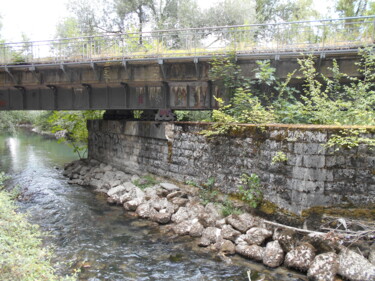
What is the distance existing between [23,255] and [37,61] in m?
10.8

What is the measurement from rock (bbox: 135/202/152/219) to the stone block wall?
6.00 ft

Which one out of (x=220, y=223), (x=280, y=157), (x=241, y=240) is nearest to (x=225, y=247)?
(x=241, y=240)

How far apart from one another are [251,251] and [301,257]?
3.83 ft

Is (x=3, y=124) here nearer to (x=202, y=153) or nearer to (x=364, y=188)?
(x=202, y=153)

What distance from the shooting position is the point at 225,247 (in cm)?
758

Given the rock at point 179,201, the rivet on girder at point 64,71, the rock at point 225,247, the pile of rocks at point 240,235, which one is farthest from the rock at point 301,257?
the rivet on girder at point 64,71

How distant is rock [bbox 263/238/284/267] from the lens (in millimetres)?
6793

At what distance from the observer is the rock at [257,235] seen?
297 inches

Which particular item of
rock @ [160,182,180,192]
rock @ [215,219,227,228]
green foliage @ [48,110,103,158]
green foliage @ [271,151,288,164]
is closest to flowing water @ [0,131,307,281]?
rock @ [215,219,227,228]

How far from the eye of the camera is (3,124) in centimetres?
2298

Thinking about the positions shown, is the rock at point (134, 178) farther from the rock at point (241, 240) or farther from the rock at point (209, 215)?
the rock at point (241, 240)

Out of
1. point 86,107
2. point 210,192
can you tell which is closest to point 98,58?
point 86,107

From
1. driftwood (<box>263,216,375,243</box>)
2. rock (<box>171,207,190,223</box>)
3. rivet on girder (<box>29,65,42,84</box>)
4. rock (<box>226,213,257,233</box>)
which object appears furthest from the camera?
rivet on girder (<box>29,65,42,84</box>)

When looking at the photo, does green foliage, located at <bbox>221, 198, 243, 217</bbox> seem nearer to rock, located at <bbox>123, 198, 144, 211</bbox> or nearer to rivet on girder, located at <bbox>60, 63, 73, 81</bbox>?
rock, located at <bbox>123, 198, 144, 211</bbox>
